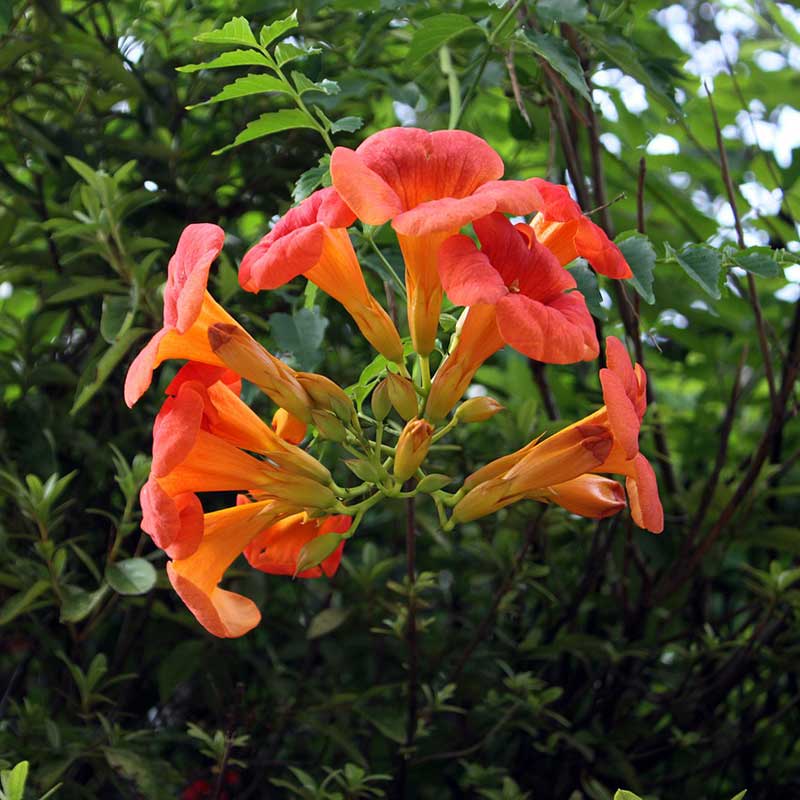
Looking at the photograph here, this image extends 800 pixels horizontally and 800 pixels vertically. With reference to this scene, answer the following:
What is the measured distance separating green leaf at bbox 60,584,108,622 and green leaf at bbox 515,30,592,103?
1.33m

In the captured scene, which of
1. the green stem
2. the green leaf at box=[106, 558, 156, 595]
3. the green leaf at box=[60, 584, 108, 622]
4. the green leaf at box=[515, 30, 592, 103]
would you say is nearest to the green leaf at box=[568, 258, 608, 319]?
the green leaf at box=[515, 30, 592, 103]

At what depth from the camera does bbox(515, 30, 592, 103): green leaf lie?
176 cm

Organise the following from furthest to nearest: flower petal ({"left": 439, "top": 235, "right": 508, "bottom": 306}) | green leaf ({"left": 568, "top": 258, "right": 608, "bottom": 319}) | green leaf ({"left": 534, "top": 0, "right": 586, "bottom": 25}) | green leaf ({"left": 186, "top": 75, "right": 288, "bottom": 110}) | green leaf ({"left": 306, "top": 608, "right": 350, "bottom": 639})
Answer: green leaf ({"left": 306, "top": 608, "right": 350, "bottom": 639})
green leaf ({"left": 534, "top": 0, "right": 586, "bottom": 25})
green leaf ({"left": 568, "top": 258, "right": 608, "bottom": 319})
green leaf ({"left": 186, "top": 75, "right": 288, "bottom": 110})
flower petal ({"left": 439, "top": 235, "right": 508, "bottom": 306})

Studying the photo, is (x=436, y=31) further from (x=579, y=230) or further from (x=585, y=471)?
(x=585, y=471)

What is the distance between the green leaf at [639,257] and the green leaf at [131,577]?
1068 millimetres

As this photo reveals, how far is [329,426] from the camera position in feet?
4.61

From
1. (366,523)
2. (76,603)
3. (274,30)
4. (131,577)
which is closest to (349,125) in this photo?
(274,30)

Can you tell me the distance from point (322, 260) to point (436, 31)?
0.76 metres

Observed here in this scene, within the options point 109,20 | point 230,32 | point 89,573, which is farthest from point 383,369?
point 109,20

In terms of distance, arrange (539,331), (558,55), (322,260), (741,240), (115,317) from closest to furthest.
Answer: (539,331) → (322,260) → (558,55) → (115,317) → (741,240)

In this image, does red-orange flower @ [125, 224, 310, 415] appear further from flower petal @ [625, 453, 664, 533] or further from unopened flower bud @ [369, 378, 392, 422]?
flower petal @ [625, 453, 664, 533]

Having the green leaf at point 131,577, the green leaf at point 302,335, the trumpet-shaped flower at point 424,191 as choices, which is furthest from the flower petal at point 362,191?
the green leaf at point 131,577

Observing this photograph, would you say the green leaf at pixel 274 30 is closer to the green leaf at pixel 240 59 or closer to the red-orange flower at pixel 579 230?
the green leaf at pixel 240 59

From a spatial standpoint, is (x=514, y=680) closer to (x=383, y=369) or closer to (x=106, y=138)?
(x=383, y=369)
